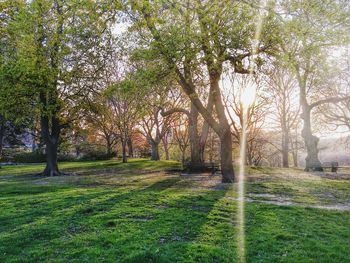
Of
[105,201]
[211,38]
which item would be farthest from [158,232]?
[211,38]

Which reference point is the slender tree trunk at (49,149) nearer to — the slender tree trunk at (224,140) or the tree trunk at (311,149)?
the slender tree trunk at (224,140)

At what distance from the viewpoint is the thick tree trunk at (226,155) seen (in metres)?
22.9

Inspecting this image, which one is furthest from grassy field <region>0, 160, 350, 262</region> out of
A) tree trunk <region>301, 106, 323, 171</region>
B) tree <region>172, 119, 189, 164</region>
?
tree <region>172, 119, 189, 164</region>

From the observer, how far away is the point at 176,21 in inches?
854

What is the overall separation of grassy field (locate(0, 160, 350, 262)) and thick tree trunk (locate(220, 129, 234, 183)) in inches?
221

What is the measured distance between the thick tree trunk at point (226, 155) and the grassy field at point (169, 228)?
18.4 ft

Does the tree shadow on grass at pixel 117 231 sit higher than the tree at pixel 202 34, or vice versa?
the tree at pixel 202 34

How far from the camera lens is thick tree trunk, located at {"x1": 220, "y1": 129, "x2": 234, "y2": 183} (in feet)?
75.2

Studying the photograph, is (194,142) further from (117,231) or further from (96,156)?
(96,156)

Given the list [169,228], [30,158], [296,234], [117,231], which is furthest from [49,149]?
[30,158]

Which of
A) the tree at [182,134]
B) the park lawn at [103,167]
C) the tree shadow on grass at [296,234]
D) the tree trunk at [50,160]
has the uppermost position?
the tree at [182,134]

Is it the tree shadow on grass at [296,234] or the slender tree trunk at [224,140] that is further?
the slender tree trunk at [224,140]

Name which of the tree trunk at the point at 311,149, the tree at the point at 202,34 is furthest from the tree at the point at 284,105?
the tree at the point at 202,34

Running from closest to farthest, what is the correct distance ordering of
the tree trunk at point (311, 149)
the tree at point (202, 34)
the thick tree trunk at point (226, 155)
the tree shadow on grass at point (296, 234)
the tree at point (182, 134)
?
the tree shadow on grass at point (296, 234) < the tree at point (202, 34) < the thick tree trunk at point (226, 155) < the tree trunk at point (311, 149) < the tree at point (182, 134)
